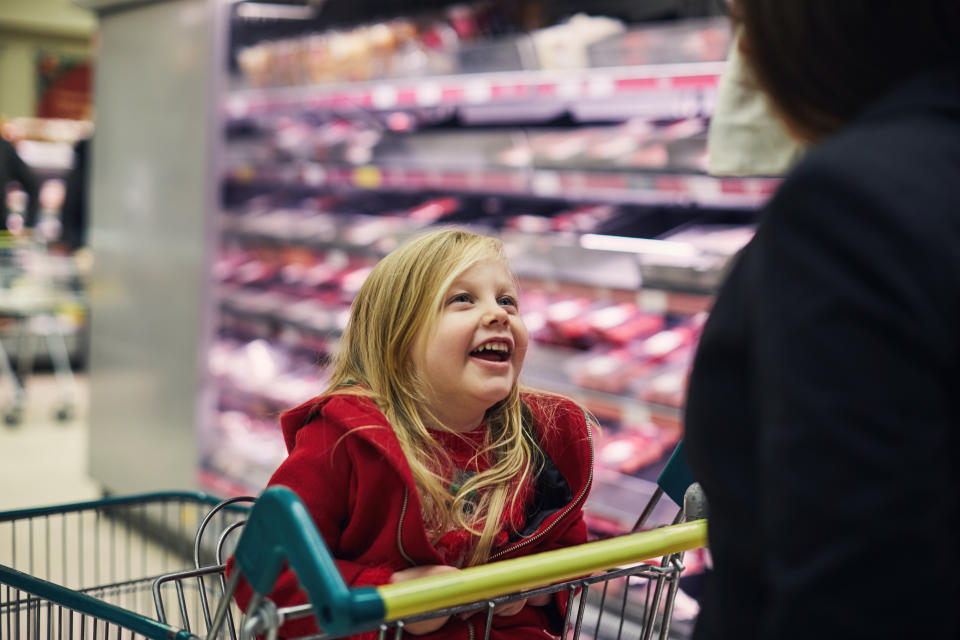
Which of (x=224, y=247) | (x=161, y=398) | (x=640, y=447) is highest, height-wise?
(x=224, y=247)

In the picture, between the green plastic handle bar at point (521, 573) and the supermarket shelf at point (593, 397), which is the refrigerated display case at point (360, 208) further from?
the green plastic handle bar at point (521, 573)

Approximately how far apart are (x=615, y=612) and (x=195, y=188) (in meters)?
2.28

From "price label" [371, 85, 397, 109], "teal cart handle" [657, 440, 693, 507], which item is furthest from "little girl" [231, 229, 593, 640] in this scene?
"price label" [371, 85, 397, 109]

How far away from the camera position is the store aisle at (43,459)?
4680 mm

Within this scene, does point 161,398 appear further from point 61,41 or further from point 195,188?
point 61,41

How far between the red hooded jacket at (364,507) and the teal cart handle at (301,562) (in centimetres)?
32

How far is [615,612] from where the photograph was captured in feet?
8.67

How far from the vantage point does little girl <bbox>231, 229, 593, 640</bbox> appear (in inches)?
53.4

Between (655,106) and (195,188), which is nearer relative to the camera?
(655,106)

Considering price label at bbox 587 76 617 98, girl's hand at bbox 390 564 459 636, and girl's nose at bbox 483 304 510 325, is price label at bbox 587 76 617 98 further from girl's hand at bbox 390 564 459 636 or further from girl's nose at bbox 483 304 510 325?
girl's hand at bbox 390 564 459 636

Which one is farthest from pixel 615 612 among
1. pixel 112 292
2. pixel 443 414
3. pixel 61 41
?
pixel 61 41

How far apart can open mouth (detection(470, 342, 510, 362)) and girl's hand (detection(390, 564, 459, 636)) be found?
1.10 ft

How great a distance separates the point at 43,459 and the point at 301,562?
4913mm

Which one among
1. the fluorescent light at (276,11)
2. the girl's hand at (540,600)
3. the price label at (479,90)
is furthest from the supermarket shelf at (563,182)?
the girl's hand at (540,600)
